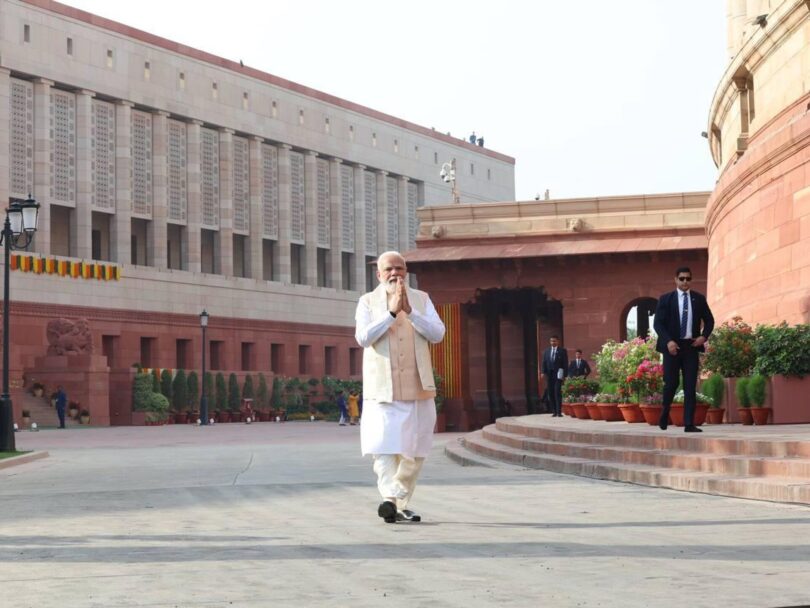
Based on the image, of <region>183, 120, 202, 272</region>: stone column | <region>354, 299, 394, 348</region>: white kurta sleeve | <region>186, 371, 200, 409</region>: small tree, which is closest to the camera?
<region>354, 299, 394, 348</region>: white kurta sleeve

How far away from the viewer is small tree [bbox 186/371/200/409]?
65.4 m

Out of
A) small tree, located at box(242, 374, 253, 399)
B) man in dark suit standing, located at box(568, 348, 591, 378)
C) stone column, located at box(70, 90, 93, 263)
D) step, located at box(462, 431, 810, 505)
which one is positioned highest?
stone column, located at box(70, 90, 93, 263)

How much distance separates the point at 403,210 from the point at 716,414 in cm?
7364

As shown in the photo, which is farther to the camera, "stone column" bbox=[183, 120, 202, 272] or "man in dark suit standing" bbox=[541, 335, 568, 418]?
"stone column" bbox=[183, 120, 202, 272]

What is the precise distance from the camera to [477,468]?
779 inches

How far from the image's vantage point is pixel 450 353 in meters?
43.7

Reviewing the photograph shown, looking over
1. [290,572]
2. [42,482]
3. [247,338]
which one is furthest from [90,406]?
[290,572]

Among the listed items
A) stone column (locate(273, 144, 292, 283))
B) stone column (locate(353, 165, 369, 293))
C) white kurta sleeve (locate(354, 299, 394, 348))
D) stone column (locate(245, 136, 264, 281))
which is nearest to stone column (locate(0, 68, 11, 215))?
stone column (locate(245, 136, 264, 281))

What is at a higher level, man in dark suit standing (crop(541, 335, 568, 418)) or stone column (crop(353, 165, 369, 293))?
stone column (crop(353, 165, 369, 293))

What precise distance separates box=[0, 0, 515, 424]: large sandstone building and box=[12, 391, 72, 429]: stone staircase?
48.3 inches

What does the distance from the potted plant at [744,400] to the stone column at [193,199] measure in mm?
56019

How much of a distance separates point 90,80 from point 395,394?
57.6 meters

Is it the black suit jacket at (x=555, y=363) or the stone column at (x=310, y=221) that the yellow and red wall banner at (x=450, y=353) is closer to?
A: the black suit jacket at (x=555, y=363)

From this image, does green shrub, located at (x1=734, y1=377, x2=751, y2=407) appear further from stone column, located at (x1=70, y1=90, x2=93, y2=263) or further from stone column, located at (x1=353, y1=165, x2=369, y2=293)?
stone column, located at (x1=353, y1=165, x2=369, y2=293)
